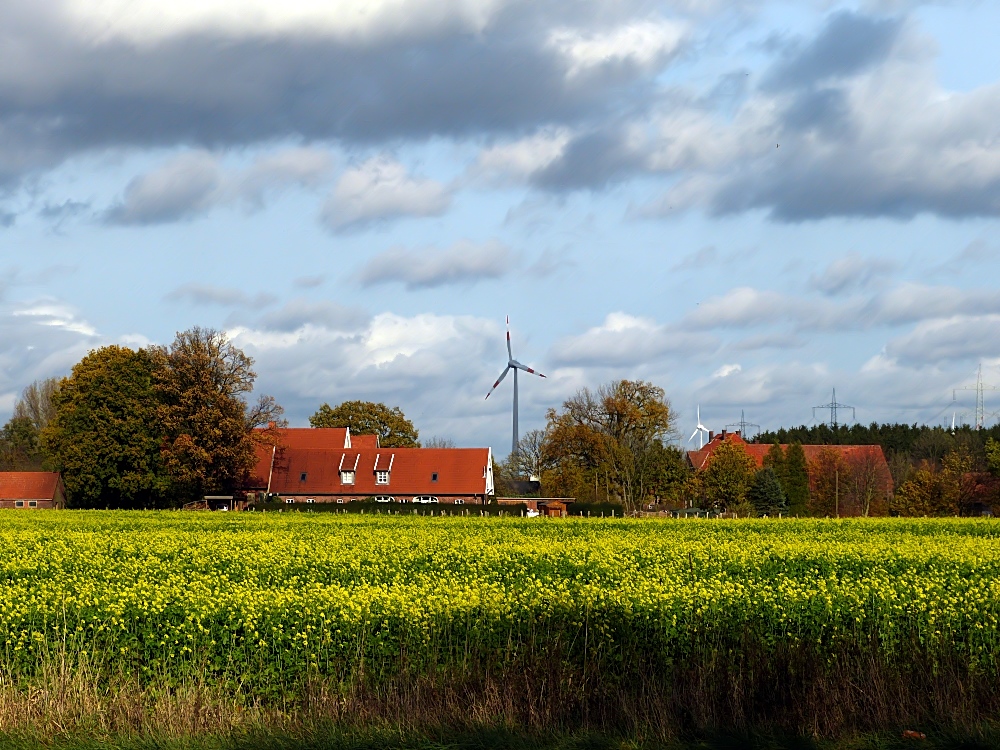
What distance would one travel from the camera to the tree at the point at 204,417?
7069cm

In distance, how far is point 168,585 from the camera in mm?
13906

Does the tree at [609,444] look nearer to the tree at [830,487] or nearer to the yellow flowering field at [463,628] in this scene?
the tree at [830,487]

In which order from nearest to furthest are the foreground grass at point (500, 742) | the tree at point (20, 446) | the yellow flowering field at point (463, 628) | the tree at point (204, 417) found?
the foreground grass at point (500, 742) < the yellow flowering field at point (463, 628) < the tree at point (204, 417) < the tree at point (20, 446)

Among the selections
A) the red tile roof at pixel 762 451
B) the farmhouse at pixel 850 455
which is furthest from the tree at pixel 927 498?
the red tile roof at pixel 762 451

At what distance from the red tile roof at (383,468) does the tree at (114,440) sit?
1490 cm

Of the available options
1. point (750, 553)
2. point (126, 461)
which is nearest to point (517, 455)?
point (126, 461)

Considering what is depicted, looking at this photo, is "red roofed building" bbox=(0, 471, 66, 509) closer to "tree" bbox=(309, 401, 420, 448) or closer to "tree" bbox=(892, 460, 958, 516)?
"tree" bbox=(309, 401, 420, 448)

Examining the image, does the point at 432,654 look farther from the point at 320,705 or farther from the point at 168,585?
the point at 168,585

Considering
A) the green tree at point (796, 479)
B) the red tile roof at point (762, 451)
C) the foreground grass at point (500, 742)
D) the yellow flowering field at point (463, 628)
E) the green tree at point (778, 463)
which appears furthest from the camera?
the red tile roof at point (762, 451)

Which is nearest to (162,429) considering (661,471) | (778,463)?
(661,471)

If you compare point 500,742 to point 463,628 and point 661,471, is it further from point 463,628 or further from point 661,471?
point 661,471

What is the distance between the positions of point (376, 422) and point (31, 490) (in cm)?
3429

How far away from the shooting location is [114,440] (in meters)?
72.8

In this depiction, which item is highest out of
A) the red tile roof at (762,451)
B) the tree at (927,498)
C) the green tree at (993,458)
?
the red tile roof at (762,451)
